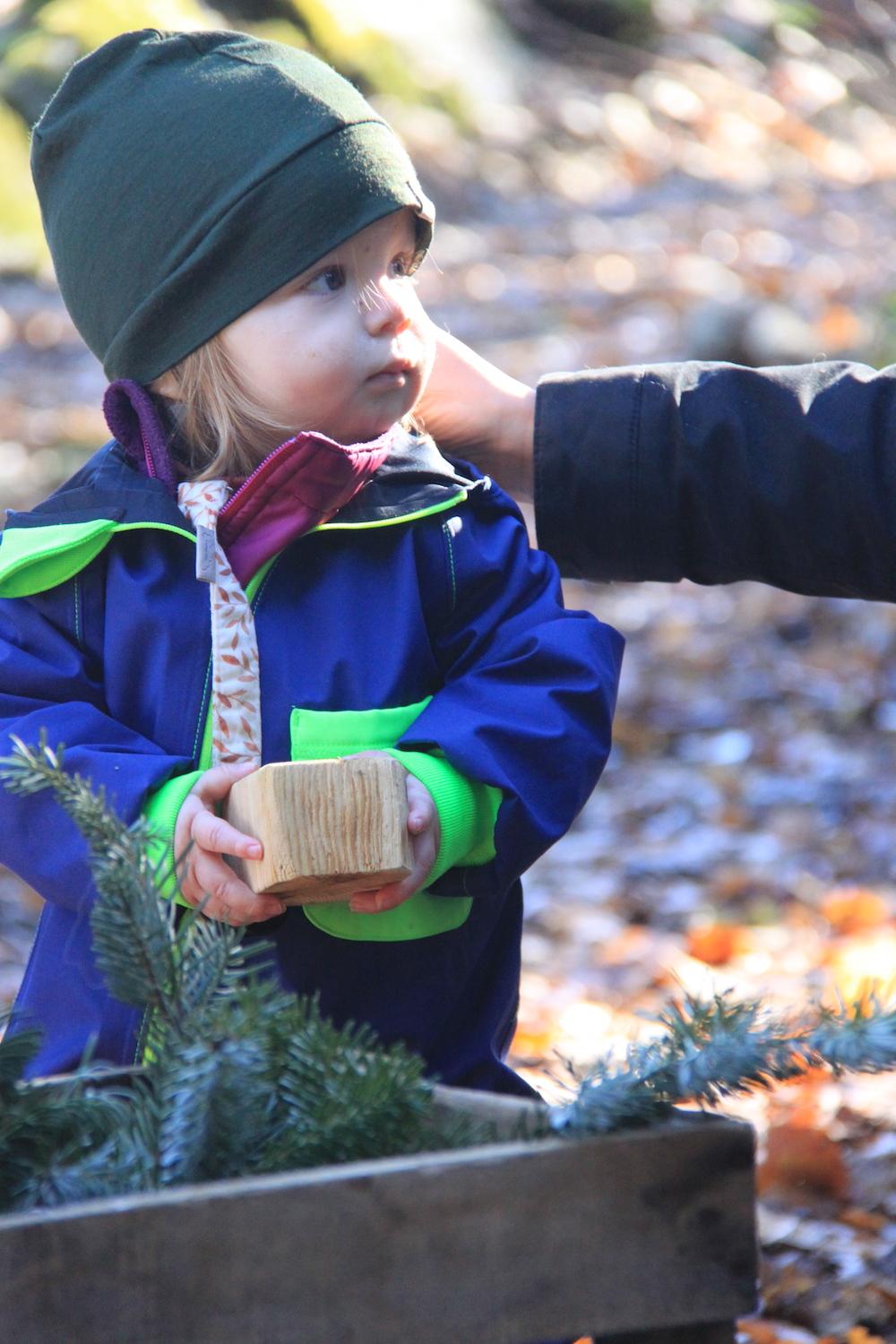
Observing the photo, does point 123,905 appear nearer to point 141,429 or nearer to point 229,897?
point 229,897

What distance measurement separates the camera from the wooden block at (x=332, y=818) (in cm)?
161

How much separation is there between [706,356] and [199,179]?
670cm

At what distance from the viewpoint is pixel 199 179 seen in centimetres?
195

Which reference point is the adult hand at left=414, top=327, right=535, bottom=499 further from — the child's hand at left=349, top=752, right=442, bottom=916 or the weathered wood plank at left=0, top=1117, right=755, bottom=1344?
the weathered wood plank at left=0, top=1117, right=755, bottom=1344

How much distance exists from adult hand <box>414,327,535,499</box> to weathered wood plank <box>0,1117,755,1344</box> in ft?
4.82

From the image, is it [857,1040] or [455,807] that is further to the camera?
[455,807]

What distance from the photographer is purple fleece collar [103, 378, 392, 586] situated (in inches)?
76.0

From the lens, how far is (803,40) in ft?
53.1

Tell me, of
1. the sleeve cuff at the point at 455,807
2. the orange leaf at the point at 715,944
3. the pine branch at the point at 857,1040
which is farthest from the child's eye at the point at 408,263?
the orange leaf at the point at 715,944

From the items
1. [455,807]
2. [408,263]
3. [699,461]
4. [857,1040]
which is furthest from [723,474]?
[857,1040]

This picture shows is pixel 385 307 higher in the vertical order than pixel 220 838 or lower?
higher

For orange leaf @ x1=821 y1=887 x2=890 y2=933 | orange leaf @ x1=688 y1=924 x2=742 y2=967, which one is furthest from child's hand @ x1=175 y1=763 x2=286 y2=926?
orange leaf @ x1=821 y1=887 x2=890 y2=933

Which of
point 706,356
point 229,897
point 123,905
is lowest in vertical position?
point 706,356

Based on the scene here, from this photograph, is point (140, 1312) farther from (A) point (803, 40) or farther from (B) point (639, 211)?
(A) point (803, 40)
